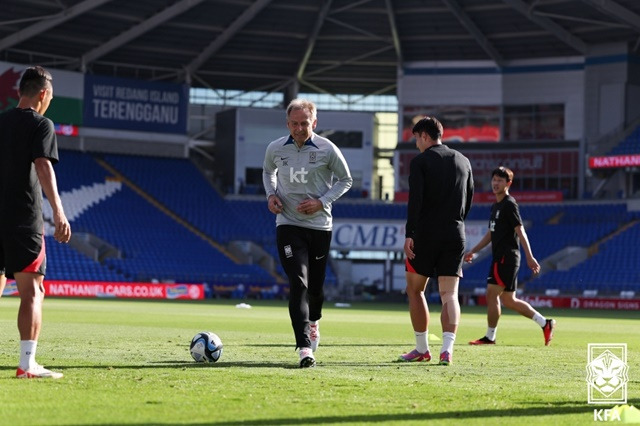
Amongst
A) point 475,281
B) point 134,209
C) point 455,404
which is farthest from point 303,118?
point 134,209

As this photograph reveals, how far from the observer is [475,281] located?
55.2m

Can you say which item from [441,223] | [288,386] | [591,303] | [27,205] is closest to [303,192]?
[441,223]

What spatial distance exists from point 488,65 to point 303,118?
176 feet

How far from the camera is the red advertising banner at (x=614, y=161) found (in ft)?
185

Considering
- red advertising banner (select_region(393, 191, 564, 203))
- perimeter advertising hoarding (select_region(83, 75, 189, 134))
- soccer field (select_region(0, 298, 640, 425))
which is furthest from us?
perimeter advertising hoarding (select_region(83, 75, 189, 134))

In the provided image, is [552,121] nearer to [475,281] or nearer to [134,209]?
[475,281]

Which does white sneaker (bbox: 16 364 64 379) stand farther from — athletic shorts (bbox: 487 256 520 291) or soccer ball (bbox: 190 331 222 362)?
athletic shorts (bbox: 487 256 520 291)

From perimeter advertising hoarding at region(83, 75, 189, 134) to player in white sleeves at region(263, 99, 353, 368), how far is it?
52.2m

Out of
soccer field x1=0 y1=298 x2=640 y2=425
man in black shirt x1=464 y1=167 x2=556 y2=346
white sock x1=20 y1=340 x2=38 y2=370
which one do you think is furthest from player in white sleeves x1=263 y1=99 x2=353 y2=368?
man in black shirt x1=464 y1=167 x2=556 y2=346

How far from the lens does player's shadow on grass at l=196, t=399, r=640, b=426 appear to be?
6.85 metres

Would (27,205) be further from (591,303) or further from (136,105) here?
(136,105)

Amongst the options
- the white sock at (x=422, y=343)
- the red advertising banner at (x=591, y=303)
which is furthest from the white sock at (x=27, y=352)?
the red advertising banner at (x=591, y=303)

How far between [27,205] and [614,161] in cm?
5115

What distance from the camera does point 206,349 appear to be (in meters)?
11.3
